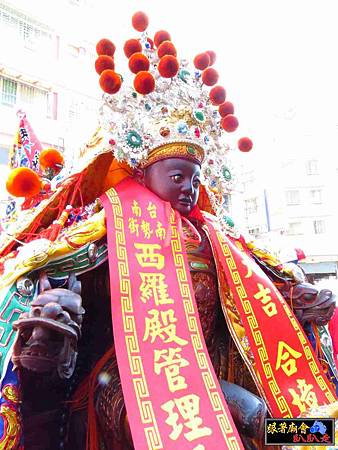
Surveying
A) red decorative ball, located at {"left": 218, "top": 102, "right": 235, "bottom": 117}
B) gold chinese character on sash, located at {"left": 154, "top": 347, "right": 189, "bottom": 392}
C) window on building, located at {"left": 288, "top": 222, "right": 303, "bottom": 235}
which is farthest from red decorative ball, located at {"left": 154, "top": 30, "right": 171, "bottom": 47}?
window on building, located at {"left": 288, "top": 222, "right": 303, "bottom": 235}

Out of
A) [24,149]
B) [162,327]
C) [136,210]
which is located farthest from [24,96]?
[162,327]

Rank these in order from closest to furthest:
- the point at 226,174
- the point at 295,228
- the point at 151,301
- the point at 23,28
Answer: the point at 151,301
the point at 226,174
the point at 23,28
the point at 295,228

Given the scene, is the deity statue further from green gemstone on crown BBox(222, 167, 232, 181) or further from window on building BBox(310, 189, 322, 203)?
window on building BBox(310, 189, 322, 203)

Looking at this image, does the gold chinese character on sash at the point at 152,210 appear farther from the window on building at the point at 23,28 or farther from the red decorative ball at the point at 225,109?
the window on building at the point at 23,28

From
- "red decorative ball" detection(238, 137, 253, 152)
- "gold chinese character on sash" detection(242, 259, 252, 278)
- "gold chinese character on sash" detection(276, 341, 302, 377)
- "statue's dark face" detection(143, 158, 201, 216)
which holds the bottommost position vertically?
"gold chinese character on sash" detection(276, 341, 302, 377)

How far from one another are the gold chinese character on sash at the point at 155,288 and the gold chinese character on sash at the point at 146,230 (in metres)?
0.23

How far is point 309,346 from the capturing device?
252cm

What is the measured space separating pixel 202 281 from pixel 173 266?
236 mm

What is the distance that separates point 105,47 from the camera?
8.07 ft

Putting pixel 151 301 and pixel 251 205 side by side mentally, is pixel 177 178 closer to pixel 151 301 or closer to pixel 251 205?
pixel 151 301

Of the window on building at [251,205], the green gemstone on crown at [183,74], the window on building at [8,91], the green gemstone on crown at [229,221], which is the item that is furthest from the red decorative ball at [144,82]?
the window on building at [251,205]

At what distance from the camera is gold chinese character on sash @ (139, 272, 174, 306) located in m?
2.23

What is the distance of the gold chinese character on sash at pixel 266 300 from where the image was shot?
8.18 ft

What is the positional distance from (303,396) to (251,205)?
15.9m
